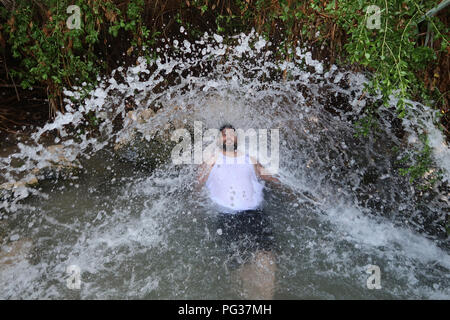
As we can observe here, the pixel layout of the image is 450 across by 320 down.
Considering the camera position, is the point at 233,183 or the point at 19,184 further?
the point at 19,184

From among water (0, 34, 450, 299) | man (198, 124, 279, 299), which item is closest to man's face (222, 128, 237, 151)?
man (198, 124, 279, 299)

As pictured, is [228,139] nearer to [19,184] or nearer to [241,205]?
[241,205]

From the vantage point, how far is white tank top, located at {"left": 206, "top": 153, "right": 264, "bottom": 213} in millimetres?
3041

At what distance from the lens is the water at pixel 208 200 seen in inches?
111

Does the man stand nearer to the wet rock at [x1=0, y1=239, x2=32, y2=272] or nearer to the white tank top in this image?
the white tank top

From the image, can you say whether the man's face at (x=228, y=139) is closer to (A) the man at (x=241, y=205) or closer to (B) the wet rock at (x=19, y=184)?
(A) the man at (x=241, y=205)

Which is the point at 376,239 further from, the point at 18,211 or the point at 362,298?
the point at 18,211

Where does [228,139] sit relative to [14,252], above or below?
above

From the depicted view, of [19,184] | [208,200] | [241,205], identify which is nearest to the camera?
[241,205]

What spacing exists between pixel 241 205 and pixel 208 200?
525 mm

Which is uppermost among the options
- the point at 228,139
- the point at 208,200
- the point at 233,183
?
the point at 228,139

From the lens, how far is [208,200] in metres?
3.51

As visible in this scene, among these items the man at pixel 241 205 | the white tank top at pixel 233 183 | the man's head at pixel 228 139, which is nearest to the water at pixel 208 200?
the man at pixel 241 205

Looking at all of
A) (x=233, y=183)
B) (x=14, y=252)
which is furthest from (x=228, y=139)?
(x=14, y=252)
